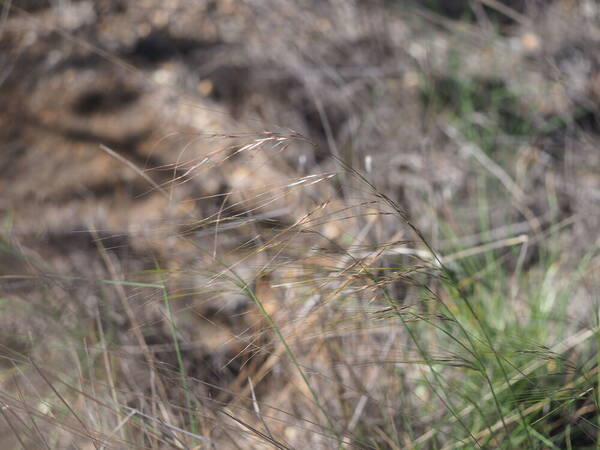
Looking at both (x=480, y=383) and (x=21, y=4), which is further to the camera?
(x=21, y=4)

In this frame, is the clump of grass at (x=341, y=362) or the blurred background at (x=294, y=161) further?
the blurred background at (x=294, y=161)

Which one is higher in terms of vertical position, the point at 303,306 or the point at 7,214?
the point at 303,306

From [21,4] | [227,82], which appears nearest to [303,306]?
[227,82]

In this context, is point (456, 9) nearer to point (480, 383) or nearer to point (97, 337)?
point (480, 383)


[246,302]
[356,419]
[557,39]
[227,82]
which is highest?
[557,39]

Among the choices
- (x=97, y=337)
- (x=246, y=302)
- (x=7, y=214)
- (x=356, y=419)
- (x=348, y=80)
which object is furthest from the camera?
(x=348, y=80)

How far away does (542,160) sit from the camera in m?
2.08

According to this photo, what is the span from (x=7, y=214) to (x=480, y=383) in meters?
1.43

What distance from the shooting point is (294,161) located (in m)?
2.07

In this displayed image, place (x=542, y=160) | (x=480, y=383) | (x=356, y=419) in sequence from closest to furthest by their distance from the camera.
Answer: (x=356, y=419)
(x=480, y=383)
(x=542, y=160)

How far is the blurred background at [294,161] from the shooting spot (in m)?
1.45

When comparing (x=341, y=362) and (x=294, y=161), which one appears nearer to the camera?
(x=341, y=362)

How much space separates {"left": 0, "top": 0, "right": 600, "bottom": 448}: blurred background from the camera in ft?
4.75

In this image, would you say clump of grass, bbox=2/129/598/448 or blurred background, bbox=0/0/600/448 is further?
blurred background, bbox=0/0/600/448
